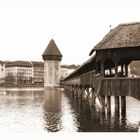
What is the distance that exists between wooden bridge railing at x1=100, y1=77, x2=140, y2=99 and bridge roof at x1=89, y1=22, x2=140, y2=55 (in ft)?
5.72

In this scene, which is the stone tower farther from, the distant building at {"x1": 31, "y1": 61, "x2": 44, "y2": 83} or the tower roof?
the distant building at {"x1": 31, "y1": 61, "x2": 44, "y2": 83}

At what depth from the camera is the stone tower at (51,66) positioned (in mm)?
86188

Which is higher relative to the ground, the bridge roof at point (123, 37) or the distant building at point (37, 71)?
the distant building at point (37, 71)

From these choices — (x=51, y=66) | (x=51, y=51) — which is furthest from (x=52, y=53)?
(x=51, y=66)

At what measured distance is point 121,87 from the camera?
62.9 ft

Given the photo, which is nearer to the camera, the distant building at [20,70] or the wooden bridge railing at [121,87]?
the wooden bridge railing at [121,87]

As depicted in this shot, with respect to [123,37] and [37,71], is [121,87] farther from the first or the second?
[37,71]

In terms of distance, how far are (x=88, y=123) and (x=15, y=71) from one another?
13938 cm

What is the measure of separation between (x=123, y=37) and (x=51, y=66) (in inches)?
2634

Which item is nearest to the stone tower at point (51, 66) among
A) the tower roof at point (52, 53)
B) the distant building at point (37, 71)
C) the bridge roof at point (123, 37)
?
the tower roof at point (52, 53)

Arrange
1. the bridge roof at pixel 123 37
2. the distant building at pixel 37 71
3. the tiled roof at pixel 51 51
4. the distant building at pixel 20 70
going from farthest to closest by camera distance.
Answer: the distant building at pixel 37 71 < the distant building at pixel 20 70 < the tiled roof at pixel 51 51 < the bridge roof at pixel 123 37

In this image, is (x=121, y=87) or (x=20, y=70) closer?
(x=121, y=87)

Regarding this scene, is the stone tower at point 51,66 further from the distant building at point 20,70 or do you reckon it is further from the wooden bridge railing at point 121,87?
the wooden bridge railing at point 121,87

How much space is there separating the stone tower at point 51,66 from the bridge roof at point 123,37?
64940 mm
